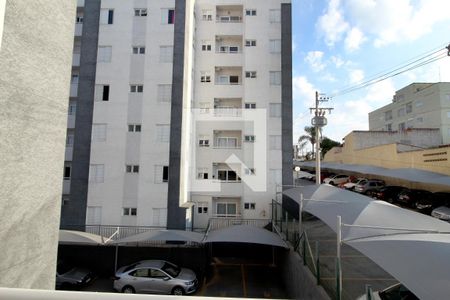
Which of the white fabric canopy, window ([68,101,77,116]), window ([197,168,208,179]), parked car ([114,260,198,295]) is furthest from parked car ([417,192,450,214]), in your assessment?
window ([68,101,77,116])

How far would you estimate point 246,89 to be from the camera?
2202 cm

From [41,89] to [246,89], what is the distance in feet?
62.6

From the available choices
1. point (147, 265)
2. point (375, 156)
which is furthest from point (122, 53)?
point (375, 156)

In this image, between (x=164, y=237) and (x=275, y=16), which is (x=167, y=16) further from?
(x=164, y=237)

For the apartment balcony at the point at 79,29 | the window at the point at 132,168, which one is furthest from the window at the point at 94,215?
the apartment balcony at the point at 79,29

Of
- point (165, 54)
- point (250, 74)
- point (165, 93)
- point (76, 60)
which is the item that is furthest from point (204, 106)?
point (76, 60)

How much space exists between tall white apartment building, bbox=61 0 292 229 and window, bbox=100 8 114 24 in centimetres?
7

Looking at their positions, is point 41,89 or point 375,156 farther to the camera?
point 375,156

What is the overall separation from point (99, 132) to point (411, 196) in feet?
78.6

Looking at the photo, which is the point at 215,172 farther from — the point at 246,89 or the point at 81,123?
the point at 81,123

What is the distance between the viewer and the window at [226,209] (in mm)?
21750

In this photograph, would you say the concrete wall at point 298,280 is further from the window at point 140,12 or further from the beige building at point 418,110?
the beige building at point 418,110

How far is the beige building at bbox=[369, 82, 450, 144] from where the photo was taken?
3869 centimetres

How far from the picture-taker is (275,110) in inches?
853
